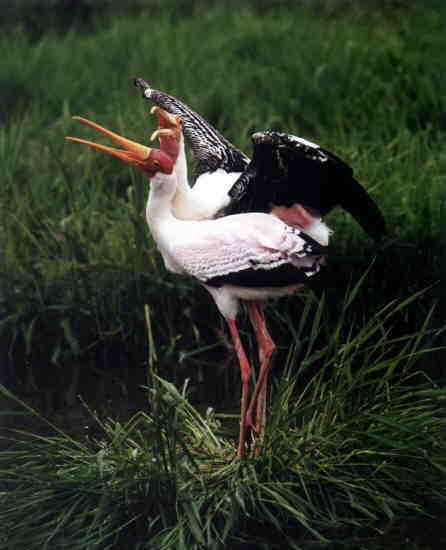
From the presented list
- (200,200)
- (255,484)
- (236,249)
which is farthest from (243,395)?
(200,200)

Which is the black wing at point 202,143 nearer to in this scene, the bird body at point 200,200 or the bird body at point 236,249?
the bird body at point 200,200

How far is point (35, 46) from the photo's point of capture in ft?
24.5

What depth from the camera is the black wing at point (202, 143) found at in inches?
145

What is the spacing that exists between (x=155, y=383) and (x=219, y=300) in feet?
1.10

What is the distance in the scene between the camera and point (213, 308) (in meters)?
4.38

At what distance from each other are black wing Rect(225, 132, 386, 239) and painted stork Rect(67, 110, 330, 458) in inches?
1.9

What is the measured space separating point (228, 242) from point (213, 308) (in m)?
1.24

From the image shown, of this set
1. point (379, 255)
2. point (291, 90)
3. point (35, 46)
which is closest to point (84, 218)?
point (379, 255)

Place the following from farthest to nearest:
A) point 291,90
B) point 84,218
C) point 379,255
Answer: point 291,90
point 84,218
point 379,255

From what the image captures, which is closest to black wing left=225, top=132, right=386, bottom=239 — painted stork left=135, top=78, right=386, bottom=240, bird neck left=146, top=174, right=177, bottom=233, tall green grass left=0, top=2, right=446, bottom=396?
painted stork left=135, top=78, right=386, bottom=240

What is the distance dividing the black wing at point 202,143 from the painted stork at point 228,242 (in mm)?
432

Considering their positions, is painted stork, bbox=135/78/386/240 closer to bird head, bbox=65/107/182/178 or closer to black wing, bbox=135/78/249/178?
bird head, bbox=65/107/182/178

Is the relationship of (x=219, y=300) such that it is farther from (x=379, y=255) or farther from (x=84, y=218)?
(x=84, y=218)

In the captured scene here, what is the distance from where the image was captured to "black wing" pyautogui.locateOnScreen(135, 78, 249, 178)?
3.68m
